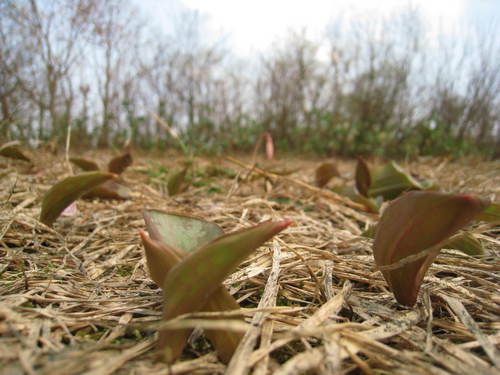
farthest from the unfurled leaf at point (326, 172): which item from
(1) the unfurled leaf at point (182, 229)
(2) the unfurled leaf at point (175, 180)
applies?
(1) the unfurled leaf at point (182, 229)

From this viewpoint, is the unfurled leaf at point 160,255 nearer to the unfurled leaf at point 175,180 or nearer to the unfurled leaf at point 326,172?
the unfurled leaf at point 175,180

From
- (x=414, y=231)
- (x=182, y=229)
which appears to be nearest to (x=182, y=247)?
(x=182, y=229)

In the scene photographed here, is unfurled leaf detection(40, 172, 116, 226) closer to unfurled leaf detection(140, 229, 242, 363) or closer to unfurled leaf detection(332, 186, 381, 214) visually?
unfurled leaf detection(140, 229, 242, 363)

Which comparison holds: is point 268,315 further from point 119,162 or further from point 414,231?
point 119,162

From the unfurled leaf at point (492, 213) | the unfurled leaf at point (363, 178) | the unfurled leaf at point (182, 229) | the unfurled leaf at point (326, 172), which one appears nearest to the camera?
the unfurled leaf at point (182, 229)

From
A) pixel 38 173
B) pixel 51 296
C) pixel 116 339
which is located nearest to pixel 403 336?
pixel 116 339

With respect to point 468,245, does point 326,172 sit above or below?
above
